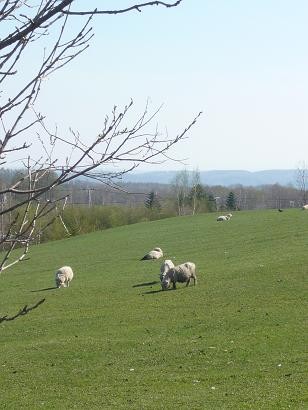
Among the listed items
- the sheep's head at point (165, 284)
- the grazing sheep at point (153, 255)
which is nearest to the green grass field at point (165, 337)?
the sheep's head at point (165, 284)

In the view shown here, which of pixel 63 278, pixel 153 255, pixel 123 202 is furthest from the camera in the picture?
pixel 153 255

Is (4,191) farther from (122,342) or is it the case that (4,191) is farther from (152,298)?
(152,298)

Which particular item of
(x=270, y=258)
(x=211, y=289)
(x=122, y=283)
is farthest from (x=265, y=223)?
(x=211, y=289)

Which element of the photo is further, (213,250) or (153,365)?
(213,250)

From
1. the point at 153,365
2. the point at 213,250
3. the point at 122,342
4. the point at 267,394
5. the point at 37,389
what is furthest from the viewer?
the point at 213,250

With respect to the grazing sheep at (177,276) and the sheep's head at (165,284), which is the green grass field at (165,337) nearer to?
the sheep's head at (165,284)

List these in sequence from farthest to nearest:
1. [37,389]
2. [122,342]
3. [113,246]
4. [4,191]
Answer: [113,246] < [122,342] < [37,389] < [4,191]

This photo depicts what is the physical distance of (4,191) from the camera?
285 centimetres

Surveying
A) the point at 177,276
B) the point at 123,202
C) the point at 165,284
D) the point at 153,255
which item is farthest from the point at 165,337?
the point at 153,255

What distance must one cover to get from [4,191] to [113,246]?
4664cm

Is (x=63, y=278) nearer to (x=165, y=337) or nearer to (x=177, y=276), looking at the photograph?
(x=177, y=276)

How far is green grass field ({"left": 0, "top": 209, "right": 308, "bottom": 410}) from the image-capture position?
484 inches

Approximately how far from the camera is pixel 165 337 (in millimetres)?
17359

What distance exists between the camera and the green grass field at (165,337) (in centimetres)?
1230
